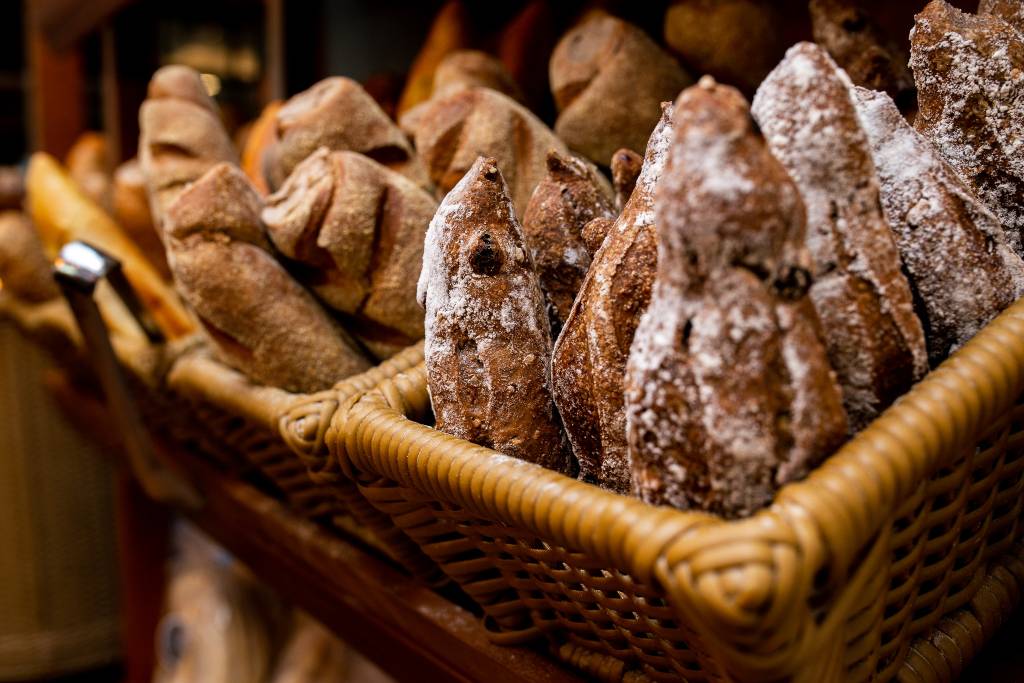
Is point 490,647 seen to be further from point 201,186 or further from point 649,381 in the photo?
point 201,186

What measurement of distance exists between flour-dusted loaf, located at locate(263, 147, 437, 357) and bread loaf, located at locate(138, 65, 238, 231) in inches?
9.6

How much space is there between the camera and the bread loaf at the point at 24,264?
1.48 metres

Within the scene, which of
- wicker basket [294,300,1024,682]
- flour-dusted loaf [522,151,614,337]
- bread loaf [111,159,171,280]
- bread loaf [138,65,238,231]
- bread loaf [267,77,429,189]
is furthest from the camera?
bread loaf [111,159,171,280]

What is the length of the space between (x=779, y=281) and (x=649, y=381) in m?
0.08

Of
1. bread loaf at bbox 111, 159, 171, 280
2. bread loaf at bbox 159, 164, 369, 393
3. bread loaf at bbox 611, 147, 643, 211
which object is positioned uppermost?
bread loaf at bbox 611, 147, 643, 211

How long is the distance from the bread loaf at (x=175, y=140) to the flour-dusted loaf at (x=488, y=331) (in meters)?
0.57

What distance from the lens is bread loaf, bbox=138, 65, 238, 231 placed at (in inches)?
42.8

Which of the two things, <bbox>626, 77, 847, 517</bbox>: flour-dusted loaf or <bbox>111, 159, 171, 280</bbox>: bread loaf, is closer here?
<bbox>626, 77, 847, 517</bbox>: flour-dusted loaf

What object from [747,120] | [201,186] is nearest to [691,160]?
[747,120]

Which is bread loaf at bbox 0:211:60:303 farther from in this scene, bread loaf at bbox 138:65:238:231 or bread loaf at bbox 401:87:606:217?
bread loaf at bbox 401:87:606:217

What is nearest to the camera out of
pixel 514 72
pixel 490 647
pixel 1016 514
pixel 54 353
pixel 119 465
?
pixel 1016 514

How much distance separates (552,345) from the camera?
2.19 ft

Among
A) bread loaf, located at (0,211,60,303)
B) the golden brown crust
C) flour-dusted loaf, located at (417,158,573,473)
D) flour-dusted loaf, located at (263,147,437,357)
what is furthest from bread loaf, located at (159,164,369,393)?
bread loaf, located at (0,211,60,303)

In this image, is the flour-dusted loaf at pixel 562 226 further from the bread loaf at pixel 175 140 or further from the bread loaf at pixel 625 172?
the bread loaf at pixel 175 140
